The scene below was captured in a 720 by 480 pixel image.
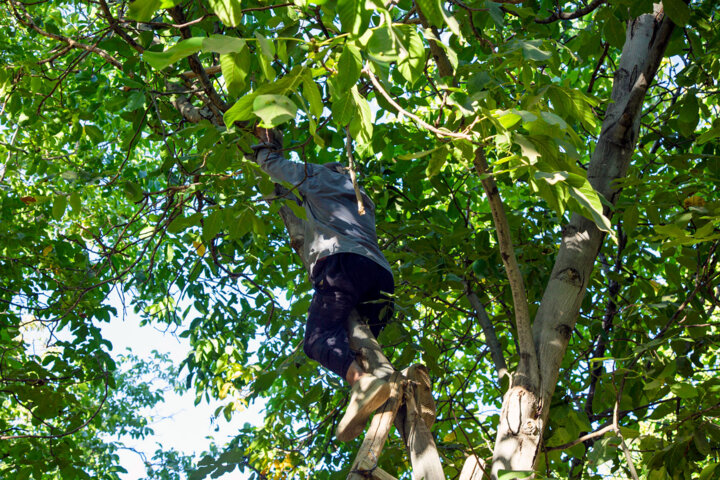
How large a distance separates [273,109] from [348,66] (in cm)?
24

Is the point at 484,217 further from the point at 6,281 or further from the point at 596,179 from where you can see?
the point at 6,281

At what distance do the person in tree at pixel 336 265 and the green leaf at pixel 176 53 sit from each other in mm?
1431

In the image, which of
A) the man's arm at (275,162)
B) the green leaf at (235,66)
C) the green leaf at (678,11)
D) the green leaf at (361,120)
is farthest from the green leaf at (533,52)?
the man's arm at (275,162)

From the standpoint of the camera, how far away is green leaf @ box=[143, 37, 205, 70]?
1225 millimetres

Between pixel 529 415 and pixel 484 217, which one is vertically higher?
pixel 484 217

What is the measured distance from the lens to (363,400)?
233cm

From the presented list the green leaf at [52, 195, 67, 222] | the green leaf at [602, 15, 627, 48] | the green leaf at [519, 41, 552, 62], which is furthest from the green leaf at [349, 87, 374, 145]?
the green leaf at [602, 15, 627, 48]

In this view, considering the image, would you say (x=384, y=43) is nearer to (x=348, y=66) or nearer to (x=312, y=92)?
(x=348, y=66)

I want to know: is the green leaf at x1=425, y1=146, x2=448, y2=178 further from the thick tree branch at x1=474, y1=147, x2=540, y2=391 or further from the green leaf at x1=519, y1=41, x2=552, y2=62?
the green leaf at x1=519, y1=41, x2=552, y2=62

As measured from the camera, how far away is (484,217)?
12.0 ft

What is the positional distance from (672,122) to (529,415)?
6.65ft

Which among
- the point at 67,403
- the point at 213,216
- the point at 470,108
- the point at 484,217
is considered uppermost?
the point at 484,217

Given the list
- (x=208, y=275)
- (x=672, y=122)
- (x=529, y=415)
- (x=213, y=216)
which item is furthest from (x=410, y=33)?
(x=208, y=275)

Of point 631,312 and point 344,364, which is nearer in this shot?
point 344,364
